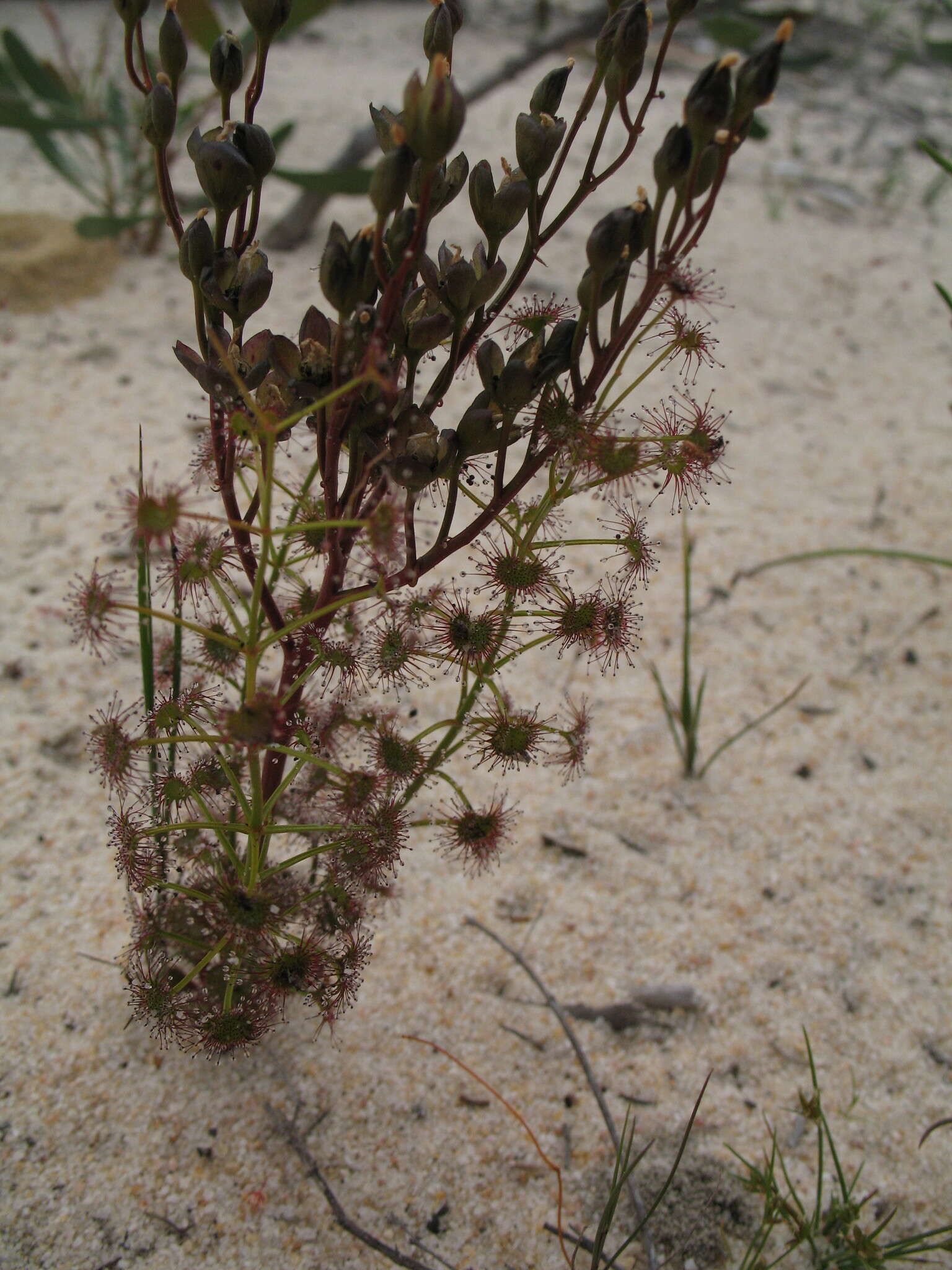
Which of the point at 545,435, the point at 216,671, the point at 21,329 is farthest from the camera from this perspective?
the point at 21,329

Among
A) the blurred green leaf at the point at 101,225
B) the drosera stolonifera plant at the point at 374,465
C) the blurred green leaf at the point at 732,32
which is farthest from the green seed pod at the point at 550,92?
the blurred green leaf at the point at 732,32

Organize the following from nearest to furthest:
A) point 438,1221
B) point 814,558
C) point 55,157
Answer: point 438,1221 → point 814,558 → point 55,157

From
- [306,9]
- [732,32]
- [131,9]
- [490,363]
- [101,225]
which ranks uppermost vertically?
[732,32]

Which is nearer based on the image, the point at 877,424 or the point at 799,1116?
the point at 799,1116

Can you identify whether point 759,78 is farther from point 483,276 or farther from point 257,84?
point 257,84

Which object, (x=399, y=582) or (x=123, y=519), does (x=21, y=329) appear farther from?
(x=399, y=582)

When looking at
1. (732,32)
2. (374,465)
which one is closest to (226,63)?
(374,465)

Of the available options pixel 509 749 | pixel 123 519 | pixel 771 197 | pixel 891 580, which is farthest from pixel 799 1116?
pixel 771 197
